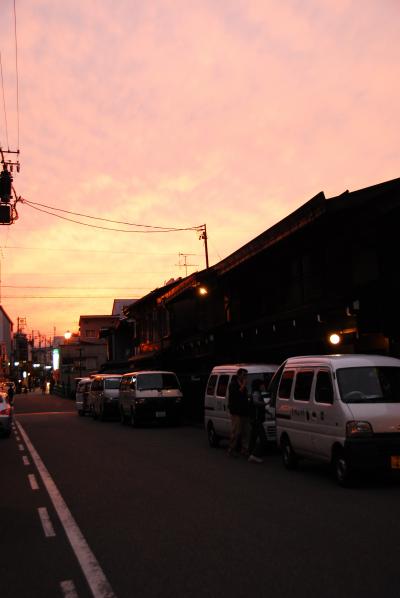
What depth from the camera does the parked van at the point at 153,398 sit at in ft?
85.4

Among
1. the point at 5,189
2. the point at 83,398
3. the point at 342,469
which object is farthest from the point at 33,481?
the point at 83,398

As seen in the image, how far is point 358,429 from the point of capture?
10562 millimetres

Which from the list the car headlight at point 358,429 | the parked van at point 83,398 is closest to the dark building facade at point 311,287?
the parked van at point 83,398

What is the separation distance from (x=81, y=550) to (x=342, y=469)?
498cm

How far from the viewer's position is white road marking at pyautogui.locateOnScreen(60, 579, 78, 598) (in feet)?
18.3

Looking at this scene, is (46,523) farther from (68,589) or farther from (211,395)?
(211,395)

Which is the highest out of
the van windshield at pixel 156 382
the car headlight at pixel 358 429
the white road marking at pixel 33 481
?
the van windshield at pixel 156 382

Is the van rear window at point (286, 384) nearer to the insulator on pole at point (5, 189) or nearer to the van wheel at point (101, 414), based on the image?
the insulator on pole at point (5, 189)

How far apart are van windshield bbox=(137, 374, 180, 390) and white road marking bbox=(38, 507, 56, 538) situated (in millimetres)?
17123

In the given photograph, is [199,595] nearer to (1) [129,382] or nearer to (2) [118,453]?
(2) [118,453]

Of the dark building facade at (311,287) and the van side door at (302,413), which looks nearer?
the van side door at (302,413)

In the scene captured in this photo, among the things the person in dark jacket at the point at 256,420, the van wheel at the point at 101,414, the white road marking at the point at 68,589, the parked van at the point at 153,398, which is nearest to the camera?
the white road marking at the point at 68,589

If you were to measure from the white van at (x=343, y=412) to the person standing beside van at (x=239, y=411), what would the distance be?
68.2 inches

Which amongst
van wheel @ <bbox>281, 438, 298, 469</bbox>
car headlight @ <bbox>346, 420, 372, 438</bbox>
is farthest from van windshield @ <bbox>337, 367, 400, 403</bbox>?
van wheel @ <bbox>281, 438, 298, 469</bbox>
